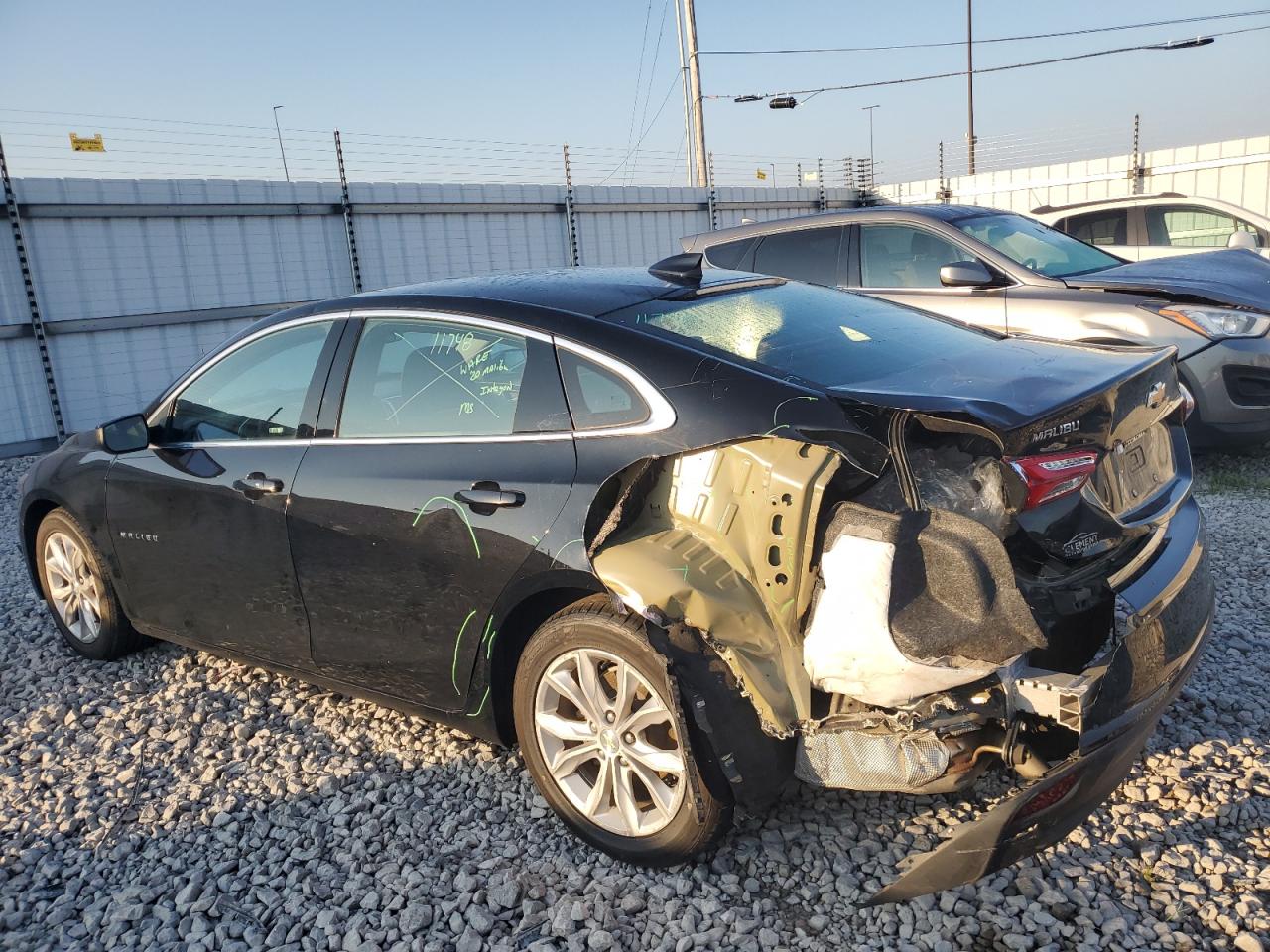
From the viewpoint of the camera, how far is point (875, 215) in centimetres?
705

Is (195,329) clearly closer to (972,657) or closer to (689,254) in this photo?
(689,254)

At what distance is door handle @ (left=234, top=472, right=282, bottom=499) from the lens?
3482 millimetres

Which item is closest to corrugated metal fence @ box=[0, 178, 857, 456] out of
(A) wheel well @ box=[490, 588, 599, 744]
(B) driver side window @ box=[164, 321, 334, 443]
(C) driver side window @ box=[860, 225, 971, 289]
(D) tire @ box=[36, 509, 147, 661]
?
(C) driver side window @ box=[860, 225, 971, 289]

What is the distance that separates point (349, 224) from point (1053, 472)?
439 inches

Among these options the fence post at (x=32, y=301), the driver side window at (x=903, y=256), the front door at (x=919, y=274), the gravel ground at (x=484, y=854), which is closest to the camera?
the gravel ground at (x=484, y=854)

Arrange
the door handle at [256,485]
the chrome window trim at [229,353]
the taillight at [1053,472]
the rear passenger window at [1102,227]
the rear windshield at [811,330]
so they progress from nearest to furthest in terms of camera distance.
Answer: the taillight at [1053,472]
the rear windshield at [811,330]
the door handle at [256,485]
the chrome window trim at [229,353]
the rear passenger window at [1102,227]

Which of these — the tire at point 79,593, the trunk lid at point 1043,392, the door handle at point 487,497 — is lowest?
the tire at point 79,593

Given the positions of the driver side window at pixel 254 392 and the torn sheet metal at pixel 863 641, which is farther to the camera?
the driver side window at pixel 254 392

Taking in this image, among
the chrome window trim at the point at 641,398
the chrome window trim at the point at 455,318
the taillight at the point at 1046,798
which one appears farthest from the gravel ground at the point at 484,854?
the chrome window trim at the point at 455,318

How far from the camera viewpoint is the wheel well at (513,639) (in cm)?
282

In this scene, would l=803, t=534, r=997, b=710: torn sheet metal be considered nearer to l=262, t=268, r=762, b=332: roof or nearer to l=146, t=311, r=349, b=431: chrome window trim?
l=262, t=268, r=762, b=332: roof

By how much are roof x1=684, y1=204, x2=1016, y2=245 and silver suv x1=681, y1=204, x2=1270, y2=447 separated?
0.5 inches

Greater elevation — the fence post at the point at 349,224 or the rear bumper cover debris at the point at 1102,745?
the fence post at the point at 349,224

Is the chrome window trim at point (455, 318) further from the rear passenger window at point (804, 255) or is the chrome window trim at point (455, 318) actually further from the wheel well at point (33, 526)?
the rear passenger window at point (804, 255)
